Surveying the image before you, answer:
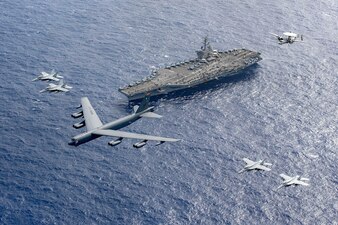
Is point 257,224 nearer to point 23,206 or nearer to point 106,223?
point 106,223

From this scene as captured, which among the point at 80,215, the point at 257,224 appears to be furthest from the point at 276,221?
the point at 80,215

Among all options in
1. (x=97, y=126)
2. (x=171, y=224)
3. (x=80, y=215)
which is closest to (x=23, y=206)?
(x=80, y=215)

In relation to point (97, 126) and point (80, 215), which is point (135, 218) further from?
point (97, 126)

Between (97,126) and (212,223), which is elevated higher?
(97,126)

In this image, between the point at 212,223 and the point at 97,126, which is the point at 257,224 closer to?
the point at 212,223

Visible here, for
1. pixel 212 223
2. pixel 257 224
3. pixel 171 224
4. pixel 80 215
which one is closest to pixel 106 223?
pixel 80 215

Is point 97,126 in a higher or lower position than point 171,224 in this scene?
higher

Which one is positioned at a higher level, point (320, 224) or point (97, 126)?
point (97, 126)
